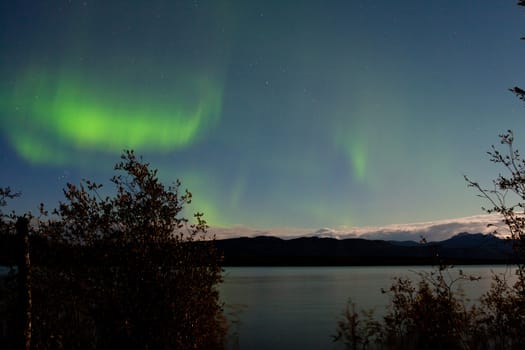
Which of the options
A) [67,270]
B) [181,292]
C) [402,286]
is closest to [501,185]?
[402,286]

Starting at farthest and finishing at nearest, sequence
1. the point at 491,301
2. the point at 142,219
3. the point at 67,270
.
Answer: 1. the point at 491,301
2. the point at 67,270
3. the point at 142,219

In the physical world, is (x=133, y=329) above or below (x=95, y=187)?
below

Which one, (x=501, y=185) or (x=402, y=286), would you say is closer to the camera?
(x=501, y=185)

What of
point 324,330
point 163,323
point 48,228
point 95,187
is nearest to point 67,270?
point 48,228

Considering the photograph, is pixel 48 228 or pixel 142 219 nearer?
pixel 142 219

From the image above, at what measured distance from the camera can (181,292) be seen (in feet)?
59.0

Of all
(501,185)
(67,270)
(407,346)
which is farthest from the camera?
(407,346)

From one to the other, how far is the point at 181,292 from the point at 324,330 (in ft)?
116

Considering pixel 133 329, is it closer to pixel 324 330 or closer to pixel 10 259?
pixel 10 259

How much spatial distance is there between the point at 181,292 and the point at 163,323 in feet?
4.22

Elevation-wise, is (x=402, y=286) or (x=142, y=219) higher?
(x=142, y=219)

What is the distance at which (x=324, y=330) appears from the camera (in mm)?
49719

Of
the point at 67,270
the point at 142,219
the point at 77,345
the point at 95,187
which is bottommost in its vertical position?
the point at 77,345

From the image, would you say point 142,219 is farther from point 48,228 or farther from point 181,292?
point 48,228
